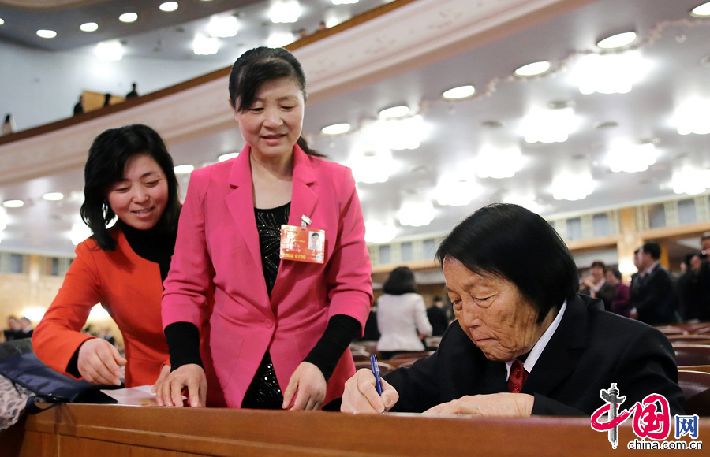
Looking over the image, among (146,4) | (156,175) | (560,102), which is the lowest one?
(156,175)

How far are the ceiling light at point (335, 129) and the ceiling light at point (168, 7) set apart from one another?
272 inches

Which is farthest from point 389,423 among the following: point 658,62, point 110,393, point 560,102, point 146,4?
point 146,4

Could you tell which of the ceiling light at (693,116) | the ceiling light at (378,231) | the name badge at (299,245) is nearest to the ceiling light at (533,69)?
the ceiling light at (693,116)

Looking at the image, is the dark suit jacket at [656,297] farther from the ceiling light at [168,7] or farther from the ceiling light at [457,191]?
the ceiling light at [168,7]

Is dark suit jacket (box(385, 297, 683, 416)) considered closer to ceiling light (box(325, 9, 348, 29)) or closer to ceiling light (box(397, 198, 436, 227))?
ceiling light (box(397, 198, 436, 227))

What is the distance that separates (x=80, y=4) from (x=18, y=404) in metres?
14.0

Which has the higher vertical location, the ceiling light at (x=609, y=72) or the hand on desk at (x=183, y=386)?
the ceiling light at (x=609, y=72)

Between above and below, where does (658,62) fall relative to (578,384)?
above

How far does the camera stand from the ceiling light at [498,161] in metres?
10.3

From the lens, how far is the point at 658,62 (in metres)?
7.16

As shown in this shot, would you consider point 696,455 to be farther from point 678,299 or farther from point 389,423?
point 678,299

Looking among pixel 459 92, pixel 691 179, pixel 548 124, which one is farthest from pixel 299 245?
pixel 691 179

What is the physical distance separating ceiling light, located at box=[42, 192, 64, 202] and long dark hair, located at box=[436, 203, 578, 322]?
11.2m

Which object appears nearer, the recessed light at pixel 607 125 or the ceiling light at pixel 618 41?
the ceiling light at pixel 618 41
